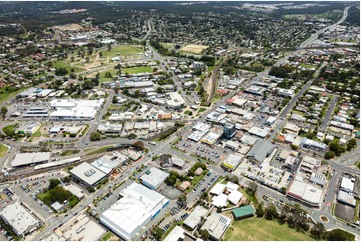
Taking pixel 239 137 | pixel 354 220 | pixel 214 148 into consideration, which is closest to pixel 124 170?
pixel 214 148

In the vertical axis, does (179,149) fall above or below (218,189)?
below

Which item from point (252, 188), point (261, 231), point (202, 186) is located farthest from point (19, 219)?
point (252, 188)

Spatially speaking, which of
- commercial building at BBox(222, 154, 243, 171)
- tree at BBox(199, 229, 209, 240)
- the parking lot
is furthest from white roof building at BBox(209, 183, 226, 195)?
tree at BBox(199, 229, 209, 240)

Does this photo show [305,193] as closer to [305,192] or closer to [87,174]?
[305,192]

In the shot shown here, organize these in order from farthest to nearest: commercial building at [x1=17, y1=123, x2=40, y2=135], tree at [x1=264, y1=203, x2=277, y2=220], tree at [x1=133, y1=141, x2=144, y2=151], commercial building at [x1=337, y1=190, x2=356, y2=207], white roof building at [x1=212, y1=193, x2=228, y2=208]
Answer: commercial building at [x1=17, y1=123, x2=40, y2=135] < tree at [x1=133, y1=141, x2=144, y2=151] < commercial building at [x1=337, y1=190, x2=356, y2=207] < white roof building at [x1=212, y1=193, x2=228, y2=208] < tree at [x1=264, y1=203, x2=277, y2=220]

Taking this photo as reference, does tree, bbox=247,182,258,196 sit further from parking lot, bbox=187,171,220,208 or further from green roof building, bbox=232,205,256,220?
parking lot, bbox=187,171,220,208

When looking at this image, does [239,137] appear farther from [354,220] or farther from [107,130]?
[107,130]
